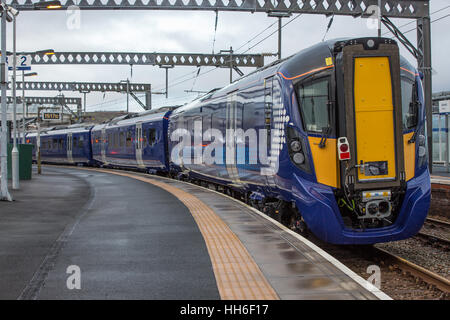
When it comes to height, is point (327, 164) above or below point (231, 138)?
below

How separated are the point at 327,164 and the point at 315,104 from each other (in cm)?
102

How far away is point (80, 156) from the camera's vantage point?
38.8m

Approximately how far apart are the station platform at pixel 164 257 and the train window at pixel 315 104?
5.89 ft

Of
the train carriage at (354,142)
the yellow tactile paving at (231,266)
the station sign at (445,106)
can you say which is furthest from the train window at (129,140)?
the train carriage at (354,142)

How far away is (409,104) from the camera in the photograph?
27.3 ft

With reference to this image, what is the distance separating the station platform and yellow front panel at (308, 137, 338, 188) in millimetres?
987

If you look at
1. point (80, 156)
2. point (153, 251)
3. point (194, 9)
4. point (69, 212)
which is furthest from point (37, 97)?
point (153, 251)

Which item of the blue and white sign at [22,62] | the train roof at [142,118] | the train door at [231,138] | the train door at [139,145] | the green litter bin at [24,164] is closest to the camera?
the train door at [231,138]

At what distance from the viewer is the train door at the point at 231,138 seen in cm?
1225

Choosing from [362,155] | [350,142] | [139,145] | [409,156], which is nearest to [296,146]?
[350,142]

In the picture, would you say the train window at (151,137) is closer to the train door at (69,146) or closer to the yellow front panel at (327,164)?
the train door at (69,146)

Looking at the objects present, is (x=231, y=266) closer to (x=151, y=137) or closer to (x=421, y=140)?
(x=421, y=140)

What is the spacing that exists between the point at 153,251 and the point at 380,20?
14.5 m

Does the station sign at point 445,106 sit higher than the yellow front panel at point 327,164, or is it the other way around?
the station sign at point 445,106
